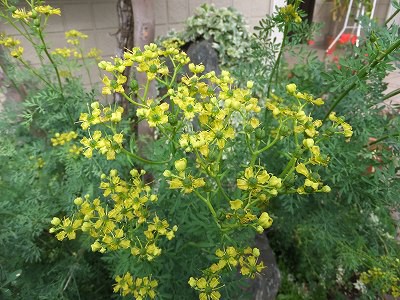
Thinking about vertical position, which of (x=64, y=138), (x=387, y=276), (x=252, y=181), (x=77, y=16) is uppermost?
(x=77, y=16)

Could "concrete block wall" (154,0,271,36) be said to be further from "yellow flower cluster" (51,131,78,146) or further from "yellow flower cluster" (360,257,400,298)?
"yellow flower cluster" (360,257,400,298)

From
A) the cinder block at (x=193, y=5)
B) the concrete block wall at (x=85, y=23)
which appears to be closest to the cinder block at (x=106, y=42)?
the concrete block wall at (x=85, y=23)

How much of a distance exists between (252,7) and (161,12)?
1.03 m

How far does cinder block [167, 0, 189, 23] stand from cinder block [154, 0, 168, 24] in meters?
0.04

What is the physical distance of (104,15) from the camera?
2.76 m

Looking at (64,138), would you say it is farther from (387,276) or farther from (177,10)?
(177,10)

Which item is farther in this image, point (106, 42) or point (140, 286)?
point (106, 42)

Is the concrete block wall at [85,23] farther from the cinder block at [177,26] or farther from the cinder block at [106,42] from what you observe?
the cinder block at [177,26]

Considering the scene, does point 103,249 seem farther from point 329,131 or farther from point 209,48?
point 209,48

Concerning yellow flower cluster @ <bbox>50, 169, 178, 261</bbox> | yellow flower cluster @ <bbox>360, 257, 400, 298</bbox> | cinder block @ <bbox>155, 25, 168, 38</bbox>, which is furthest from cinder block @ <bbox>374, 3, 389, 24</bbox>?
yellow flower cluster @ <bbox>50, 169, 178, 261</bbox>

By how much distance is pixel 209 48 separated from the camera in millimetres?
2756

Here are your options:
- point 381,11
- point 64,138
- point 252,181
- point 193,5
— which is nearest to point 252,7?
point 193,5

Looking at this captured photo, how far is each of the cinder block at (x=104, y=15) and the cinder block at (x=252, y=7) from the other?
4.18 ft

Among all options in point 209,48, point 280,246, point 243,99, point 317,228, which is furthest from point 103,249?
point 209,48
